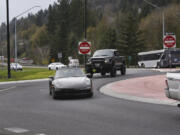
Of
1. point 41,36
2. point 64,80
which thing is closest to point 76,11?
point 41,36

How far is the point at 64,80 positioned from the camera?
14.2 metres

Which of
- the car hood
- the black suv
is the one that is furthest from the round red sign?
the car hood

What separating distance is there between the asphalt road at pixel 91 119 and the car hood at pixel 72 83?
1.27 metres

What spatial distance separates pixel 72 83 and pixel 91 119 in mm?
4871

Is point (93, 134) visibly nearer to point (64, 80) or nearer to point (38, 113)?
point (38, 113)

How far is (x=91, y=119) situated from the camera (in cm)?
927

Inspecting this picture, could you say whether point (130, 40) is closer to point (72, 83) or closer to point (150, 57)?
point (150, 57)

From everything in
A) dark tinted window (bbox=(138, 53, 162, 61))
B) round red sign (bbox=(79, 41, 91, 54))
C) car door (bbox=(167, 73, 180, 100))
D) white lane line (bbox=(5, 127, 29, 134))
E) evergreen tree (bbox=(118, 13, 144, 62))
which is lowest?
white lane line (bbox=(5, 127, 29, 134))

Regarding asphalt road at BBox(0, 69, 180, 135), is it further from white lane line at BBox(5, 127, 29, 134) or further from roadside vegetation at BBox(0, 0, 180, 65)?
roadside vegetation at BBox(0, 0, 180, 65)

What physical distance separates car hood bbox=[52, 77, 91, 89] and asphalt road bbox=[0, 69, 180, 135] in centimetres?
127

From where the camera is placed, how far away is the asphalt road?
25.3ft

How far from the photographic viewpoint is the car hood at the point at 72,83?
46.0 ft

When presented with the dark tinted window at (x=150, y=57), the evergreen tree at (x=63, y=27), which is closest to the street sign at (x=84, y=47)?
the dark tinted window at (x=150, y=57)

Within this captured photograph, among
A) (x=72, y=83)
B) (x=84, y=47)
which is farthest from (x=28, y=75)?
(x=72, y=83)
